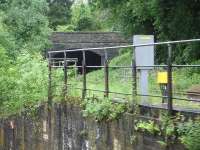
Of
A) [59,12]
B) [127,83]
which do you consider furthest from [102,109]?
[59,12]

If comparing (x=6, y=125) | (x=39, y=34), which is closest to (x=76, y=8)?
(x=39, y=34)

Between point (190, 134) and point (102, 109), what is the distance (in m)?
3.99

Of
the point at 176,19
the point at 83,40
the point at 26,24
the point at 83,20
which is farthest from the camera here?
the point at 83,20

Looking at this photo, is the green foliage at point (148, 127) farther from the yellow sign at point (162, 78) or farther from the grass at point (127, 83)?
the yellow sign at point (162, 78)

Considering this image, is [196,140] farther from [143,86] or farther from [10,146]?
[10,146]

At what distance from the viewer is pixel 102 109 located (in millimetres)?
13164

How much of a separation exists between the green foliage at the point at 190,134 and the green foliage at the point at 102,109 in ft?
9.01

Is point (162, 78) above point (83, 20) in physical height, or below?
below

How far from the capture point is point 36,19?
125 feet

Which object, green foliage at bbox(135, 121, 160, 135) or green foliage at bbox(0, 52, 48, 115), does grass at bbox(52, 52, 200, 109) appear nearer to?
green foliage at bbox(135, 121, 160, 135)

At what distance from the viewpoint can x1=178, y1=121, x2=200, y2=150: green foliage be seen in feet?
30.3

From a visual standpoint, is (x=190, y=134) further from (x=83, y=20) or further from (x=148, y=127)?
(x=83, y=20)

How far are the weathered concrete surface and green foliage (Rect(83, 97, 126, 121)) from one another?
150 mm

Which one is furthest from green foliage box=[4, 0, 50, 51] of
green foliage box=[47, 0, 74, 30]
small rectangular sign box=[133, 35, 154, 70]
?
green foliage box=[47, 0, 74, 30]
